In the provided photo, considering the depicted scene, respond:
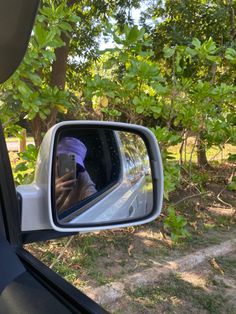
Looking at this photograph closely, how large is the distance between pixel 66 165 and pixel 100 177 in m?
0.26

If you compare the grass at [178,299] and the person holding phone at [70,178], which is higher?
the person holding phone at [70,178]

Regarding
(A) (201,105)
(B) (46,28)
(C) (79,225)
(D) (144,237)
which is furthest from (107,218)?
(D) (144,237)

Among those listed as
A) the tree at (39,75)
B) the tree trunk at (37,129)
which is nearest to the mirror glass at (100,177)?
the tree at (39,75)

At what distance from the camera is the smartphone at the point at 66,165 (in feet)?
4.40

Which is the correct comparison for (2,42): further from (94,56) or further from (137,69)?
(94,56)

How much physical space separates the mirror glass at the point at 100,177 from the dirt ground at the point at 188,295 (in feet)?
5.24

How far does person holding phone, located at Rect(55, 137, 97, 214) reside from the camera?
1342mm

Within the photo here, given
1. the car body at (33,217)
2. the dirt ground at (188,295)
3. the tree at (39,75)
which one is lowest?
the dirt ground at (188,295)

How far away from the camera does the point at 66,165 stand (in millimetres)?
1354

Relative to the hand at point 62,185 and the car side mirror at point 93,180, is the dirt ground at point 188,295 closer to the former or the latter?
the car side mirror at point 93,180

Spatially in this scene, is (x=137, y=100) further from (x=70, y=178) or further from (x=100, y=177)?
(x=70, y=178)

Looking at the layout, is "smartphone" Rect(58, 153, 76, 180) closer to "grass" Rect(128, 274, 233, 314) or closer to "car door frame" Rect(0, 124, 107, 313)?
"car door frame" Rect(0, 124, 107, 313)

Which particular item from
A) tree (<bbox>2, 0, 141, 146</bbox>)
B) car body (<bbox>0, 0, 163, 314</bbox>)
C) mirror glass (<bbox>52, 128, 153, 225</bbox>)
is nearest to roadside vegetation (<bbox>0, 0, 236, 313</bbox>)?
tree (<bbox>2, 0, 141, 146</bbox>)

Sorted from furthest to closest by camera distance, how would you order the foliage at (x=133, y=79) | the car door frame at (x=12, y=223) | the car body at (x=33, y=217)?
1. the foliage at (x=133, y=79)
2. the car door frame at (x=12, y=223)
3. the car body at (x=33, y=217)
